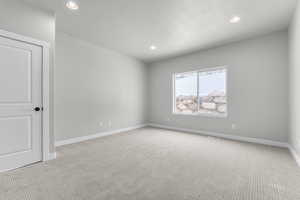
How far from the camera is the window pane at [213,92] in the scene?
4023 mm

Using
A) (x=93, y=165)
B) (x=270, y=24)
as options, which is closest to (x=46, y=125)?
(x=93, y=165)

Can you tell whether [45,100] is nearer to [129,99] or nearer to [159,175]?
[159,175]

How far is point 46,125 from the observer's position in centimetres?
238

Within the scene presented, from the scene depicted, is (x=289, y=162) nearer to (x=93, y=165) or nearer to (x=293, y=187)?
(x=293, y=187)

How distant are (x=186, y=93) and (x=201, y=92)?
22.4 inches

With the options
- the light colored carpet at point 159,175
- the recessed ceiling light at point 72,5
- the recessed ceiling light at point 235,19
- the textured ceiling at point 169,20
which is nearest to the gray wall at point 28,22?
the textured ceiling at point 169,20

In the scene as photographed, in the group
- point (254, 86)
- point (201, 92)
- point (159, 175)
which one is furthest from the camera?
point (201, 92)

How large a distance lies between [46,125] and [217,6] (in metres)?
3.76

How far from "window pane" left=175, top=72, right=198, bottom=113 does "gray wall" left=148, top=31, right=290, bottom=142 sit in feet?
1.31

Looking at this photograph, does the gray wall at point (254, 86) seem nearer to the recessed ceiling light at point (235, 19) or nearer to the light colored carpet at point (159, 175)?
the light colored carpet at point (159, 175)

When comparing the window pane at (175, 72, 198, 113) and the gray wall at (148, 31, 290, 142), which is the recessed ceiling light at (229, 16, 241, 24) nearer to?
the gray wall at (148, 31, 290, 142)

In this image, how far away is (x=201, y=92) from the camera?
4527 mm

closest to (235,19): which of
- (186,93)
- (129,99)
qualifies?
(186,93)

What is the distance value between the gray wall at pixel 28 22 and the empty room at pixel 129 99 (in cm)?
2
